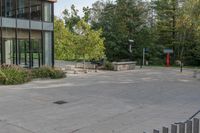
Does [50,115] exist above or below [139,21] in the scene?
below

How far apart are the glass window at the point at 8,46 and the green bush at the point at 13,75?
9.24ft

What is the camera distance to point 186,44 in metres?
36.7

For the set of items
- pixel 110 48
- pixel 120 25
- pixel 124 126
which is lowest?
pixel 124 126

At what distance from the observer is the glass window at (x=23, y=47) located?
20.4 m

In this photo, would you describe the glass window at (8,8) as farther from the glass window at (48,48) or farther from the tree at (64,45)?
the tree at (64,45)

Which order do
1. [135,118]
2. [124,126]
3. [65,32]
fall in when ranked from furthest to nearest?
[65,32] → [135,118] → [124,126]

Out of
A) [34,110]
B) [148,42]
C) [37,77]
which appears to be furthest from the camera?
[148,42]

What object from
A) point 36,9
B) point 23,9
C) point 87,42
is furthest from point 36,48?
point 87,42

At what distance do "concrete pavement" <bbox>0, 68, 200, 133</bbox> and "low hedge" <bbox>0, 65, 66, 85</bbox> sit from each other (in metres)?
1.04

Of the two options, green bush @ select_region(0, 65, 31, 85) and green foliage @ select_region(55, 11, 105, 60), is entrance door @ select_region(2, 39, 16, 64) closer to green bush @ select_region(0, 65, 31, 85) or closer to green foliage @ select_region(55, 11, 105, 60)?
green bush @ select_region(0, 65, 31, 85)

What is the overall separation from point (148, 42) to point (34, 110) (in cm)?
2817

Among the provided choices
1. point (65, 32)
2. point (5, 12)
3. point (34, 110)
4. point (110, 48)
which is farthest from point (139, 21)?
point (34, 110)

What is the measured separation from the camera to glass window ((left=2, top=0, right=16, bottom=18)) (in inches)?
758

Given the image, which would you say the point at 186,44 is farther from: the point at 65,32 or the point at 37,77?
the point at 37,77
